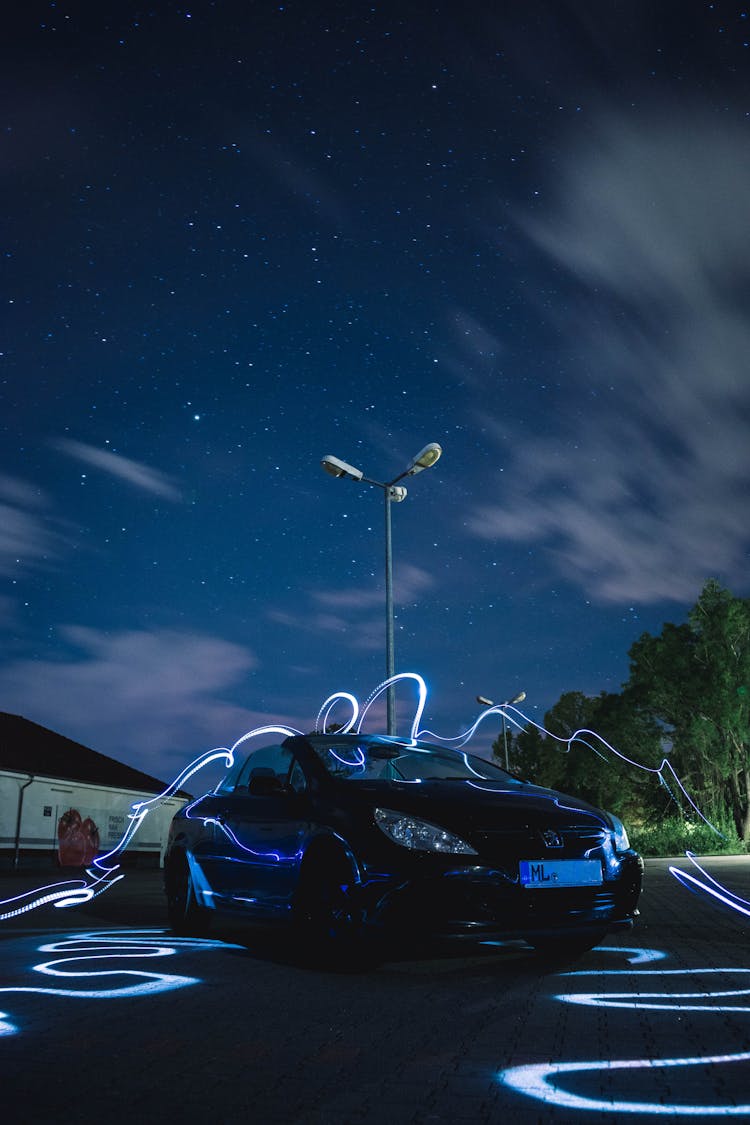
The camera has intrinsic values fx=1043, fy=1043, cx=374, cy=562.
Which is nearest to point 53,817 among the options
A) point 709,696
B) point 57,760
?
point 57,760

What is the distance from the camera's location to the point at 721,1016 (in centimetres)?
497

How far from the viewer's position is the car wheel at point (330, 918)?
631 centimetres

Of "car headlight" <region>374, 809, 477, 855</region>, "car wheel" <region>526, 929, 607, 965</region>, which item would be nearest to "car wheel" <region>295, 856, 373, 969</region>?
"car headlight" <region>374, 809, 477, 855</region>

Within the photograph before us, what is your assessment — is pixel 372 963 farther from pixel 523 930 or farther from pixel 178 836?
pixel 178 836

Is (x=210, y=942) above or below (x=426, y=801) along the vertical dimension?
below

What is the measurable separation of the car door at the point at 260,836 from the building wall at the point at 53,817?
60.4 feet

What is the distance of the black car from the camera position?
19.9 feet

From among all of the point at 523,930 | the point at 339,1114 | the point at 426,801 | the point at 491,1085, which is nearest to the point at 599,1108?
the point at 491,1085

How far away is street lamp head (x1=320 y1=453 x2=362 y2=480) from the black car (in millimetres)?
11748

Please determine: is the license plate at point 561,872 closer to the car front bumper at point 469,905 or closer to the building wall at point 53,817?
the car front bumper at point 469,905

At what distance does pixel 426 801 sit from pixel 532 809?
2.35 feet

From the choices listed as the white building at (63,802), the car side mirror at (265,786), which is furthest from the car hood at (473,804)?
the white building at (63,802)

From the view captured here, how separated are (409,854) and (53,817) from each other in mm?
28894

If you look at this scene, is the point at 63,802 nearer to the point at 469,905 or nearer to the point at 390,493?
the point at 390,493
